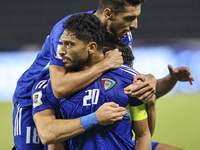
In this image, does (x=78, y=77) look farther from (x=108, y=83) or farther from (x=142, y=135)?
(x=142, y=135)

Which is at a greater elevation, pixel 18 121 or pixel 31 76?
pixel 31 76

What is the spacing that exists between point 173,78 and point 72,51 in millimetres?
1136

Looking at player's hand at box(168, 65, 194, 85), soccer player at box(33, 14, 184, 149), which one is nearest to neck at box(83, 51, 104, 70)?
soccer player at box(33, 14, 184, 149)

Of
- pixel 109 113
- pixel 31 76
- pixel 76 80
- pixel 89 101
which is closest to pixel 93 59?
pixel 76 80

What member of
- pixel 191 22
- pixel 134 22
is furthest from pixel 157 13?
pixel 134 22

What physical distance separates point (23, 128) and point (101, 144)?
0.99 meters

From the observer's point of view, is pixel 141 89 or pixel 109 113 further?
pixel 141 89

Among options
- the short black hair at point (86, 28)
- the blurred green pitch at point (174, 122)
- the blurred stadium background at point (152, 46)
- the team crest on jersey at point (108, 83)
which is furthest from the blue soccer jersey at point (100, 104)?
the blurred stadium background at point (152, 46)

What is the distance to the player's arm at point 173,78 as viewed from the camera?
243 cm

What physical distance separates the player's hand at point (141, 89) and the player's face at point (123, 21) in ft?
1.88

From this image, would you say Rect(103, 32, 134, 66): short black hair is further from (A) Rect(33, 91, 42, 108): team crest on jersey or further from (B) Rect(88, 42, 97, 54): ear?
(A) Rect(33, 91, 42, 108): team crest on jersey

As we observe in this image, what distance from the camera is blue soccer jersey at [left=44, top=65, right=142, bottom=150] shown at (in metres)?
1.91

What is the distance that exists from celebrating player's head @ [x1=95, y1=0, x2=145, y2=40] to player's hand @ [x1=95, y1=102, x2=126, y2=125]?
0.82m

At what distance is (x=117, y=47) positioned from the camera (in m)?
2.27
